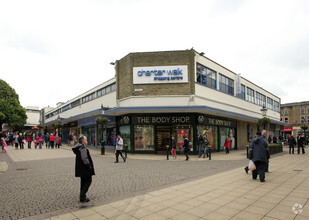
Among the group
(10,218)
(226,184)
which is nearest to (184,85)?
(226,184)

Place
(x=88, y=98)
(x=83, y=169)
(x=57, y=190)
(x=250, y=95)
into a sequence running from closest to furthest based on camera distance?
(x=83, y=169) < (x=57, y=190) < (x=250, y=95) < (x=88, y=98)

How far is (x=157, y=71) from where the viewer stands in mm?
17891

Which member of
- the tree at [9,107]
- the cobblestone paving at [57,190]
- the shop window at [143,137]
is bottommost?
the cobblestone paving at [57,190]

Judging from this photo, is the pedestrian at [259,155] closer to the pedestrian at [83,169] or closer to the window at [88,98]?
the pedestrian at [83,169]

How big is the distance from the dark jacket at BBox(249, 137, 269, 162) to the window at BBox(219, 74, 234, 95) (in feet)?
50.5

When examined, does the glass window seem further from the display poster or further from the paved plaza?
the paved plaza

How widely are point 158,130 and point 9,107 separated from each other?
34603 millimetres

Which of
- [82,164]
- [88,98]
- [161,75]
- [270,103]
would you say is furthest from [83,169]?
[270,103]

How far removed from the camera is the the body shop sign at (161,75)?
1781cm

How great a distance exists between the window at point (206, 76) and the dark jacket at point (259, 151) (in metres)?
11.7

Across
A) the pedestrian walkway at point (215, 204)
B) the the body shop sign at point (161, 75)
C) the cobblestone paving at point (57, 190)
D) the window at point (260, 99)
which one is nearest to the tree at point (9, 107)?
the the body shop sign at point (161, 75)

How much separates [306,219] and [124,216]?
3.53 meters

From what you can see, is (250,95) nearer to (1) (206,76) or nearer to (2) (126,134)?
(1) (206,76)

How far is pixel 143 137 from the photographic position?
18.1 m
